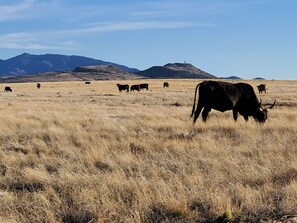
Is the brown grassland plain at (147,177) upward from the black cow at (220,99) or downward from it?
downward

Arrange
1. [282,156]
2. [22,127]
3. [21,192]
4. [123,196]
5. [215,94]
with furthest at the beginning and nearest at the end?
1. [215,94]
2. [22,127]
3. [282,156]
4. [21,192]
5. [123,196]

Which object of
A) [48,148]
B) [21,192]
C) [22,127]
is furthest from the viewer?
[22,127]

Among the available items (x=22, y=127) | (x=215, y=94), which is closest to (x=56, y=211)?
(x=22, y=127)

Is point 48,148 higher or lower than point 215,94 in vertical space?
lower

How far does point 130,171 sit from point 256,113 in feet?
35.1

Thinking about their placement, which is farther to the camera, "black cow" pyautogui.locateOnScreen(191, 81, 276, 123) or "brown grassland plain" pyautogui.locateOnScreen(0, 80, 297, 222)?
"black cow" pyautogui.locateOnScreen(191, 81, 276, 123)

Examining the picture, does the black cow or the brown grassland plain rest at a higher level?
the black cow

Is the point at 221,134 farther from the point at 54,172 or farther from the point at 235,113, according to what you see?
the point at 54,172

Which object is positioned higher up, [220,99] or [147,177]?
[220,99]

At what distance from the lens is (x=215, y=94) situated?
17125 mm

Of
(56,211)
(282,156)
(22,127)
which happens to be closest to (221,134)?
(282,156)

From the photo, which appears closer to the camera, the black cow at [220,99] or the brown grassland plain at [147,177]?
the brown grassland plain at [147,177]

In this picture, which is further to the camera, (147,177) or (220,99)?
(220,99)

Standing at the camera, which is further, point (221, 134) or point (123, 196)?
point (221, 134)
